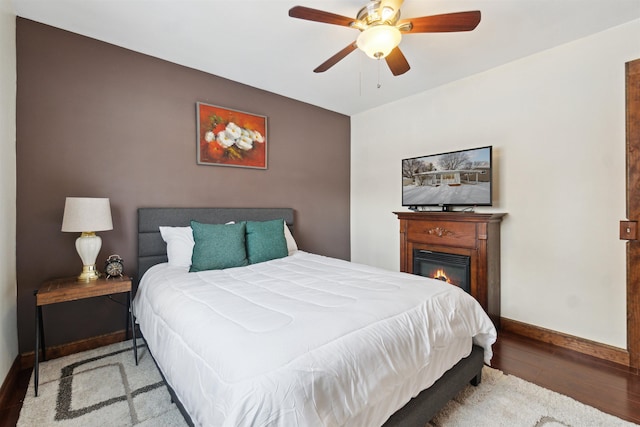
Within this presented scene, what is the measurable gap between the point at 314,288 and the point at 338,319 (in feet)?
1.86

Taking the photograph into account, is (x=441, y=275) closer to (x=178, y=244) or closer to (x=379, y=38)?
(x=379, y=38)

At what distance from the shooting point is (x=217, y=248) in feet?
8.11

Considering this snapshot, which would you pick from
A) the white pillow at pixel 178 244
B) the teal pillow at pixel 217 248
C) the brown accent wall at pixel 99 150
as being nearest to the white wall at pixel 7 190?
the brown accent wall at pixel 99 150

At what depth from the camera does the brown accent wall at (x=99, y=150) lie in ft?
7.45

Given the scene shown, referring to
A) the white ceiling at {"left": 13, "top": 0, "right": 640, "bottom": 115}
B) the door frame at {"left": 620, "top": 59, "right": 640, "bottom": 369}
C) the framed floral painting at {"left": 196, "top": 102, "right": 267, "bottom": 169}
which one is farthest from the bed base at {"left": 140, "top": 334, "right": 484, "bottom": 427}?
the white ceiling at {"left": 13, "top": 0, "right": 640, "bottom": 115}

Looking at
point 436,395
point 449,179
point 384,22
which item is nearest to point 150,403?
point 436,395

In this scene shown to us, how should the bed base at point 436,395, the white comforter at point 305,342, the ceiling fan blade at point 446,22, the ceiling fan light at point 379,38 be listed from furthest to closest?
the ceiling fan light at point 379,38 → the ceiling fan blade at point 446,22 → the bed base at point 436,395 → the white comforter at point 305,342

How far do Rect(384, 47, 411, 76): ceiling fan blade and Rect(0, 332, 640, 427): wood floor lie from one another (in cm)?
251

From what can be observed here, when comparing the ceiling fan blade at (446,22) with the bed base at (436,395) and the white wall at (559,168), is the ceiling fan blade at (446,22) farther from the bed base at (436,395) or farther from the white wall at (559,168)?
the bed base at (436,395)

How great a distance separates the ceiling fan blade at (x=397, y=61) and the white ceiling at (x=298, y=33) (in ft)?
0.95

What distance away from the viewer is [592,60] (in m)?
2.44

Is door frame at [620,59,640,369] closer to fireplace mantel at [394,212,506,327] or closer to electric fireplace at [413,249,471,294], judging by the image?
fireplace mantel at [394,212,506,327]

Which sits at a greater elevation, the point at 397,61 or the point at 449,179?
the point at 397,61

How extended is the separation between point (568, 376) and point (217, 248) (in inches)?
114
